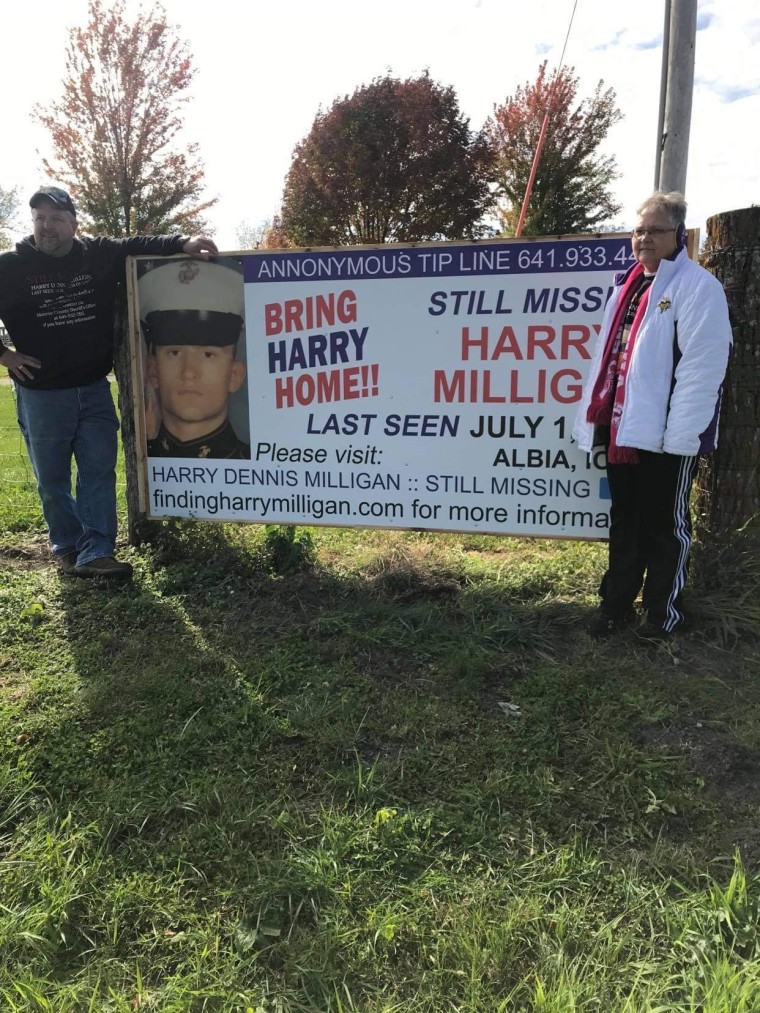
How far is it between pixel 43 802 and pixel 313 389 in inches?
100

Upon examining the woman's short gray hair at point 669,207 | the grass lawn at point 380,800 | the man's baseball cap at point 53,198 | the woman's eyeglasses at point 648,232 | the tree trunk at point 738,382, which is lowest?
the grass lawn at point 380,800

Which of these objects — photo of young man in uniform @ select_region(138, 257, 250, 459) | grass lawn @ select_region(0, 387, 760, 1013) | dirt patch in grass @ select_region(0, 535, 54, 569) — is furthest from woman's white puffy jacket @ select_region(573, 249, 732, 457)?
dirt patch in grass @ select_region(0, 535, 54, 569)

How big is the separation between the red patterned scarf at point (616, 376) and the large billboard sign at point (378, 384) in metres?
0.45

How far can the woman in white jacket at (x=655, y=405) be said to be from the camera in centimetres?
298

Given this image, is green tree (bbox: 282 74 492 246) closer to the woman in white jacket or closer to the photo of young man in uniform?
the photo of young man in uniform

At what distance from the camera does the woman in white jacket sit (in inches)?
117

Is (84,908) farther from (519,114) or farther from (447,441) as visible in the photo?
(519,114)

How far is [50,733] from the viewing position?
9.32 ft

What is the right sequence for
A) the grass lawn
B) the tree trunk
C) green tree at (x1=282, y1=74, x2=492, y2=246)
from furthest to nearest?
green tree at (x1=282, y1=74, x2=492, y2=246), the tree trunk, the grass lawn

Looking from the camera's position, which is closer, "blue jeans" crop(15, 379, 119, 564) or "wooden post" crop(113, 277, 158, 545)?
"blue jeans" crop(15, 379, 119, 564)

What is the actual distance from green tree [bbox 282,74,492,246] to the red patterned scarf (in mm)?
20259

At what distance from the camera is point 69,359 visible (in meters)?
4.25

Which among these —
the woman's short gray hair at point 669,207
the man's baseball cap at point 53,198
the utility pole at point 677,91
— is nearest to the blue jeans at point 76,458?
the man's baseball cap at point 53,198

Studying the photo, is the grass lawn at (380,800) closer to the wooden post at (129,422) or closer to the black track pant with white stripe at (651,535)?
the black track pant with white stripe at (651,535)
